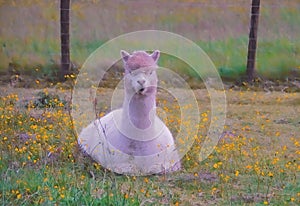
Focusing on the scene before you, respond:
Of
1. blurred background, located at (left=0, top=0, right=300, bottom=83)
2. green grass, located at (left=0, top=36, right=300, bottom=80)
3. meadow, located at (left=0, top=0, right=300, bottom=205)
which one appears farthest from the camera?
blurred background, located at (left=0, top=0, right=300, bottom=83)

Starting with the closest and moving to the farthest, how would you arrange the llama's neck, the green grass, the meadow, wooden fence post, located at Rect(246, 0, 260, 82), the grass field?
the grass field, the meadow, the llama's neck, wooden fence post, located at Rect(246, 0, 260, 82), the green grass

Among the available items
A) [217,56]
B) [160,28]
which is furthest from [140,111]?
[160,28]

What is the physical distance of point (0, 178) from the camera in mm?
5605

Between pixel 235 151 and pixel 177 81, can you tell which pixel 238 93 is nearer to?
pixel 177 81

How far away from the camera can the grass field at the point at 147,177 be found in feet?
17.9

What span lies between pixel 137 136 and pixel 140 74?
646 millimetres

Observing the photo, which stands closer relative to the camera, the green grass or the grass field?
the grass field

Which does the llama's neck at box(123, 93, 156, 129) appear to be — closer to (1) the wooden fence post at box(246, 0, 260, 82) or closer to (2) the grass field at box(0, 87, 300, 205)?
(2) the grass field at box(0, 87, 300, 205)

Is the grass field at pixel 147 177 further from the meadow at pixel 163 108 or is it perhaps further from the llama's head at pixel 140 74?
the llama's head at pixel 140 74

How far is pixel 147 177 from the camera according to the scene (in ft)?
21.7

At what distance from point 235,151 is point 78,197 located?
2.88 metres

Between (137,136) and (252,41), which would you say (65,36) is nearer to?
(252,41)

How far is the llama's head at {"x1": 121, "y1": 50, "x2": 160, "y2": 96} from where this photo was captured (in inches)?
254

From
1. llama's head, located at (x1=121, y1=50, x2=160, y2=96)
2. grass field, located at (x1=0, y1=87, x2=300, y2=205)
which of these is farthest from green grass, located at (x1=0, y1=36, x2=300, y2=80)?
llama's head, located at (x1=121, y1=50, x2=160, y2=96)
